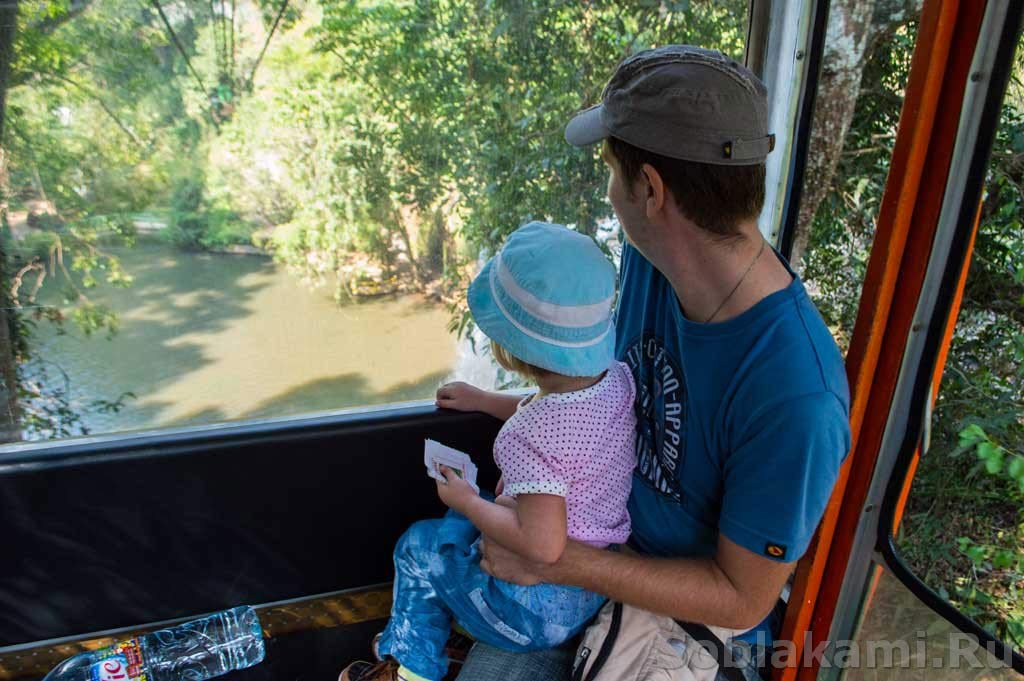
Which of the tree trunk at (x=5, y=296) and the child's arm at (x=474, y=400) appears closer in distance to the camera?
the tree trunk at (x=5, y=296)

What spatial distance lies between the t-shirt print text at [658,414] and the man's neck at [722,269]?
16 centimetres

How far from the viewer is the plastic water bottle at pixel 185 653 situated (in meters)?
1.79

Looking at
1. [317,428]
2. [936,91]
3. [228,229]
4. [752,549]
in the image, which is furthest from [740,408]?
[228,229]

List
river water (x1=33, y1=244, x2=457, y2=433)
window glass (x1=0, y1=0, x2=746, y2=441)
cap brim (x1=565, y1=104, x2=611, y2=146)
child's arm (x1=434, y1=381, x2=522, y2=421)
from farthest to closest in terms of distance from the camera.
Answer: child's arm (x1=434, y1=381, x2=522, y2=421), river water (x1=33, y1=244, x2=457, y2=433), window glass (x1=0, y1=0, x2=746, y2=441), cap brim (x1=565, y1=104, x2=611, y2=146)

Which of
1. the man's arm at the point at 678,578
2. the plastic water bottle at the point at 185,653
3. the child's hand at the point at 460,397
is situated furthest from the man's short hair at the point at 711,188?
the plastic water bottle at the point at 185,653

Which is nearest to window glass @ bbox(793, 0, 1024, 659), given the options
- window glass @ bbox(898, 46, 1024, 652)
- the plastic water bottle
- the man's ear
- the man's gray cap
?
window glass @ bbox(898, 46, 1024, 652)

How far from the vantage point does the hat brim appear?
1.31 meters

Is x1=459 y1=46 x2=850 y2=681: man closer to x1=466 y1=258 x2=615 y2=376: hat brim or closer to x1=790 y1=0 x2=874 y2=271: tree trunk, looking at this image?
x1=466 y1=258 x2=615 y2=376: hat brim

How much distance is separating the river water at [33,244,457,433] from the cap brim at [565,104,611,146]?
2.33 feet

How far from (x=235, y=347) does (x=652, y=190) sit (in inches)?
45.4

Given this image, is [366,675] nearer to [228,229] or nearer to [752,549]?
[752,549]

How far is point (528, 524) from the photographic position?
1.32m

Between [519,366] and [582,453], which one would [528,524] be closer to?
[582,453]

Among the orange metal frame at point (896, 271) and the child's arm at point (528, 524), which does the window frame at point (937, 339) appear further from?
the child's arm at point (528, 524)
